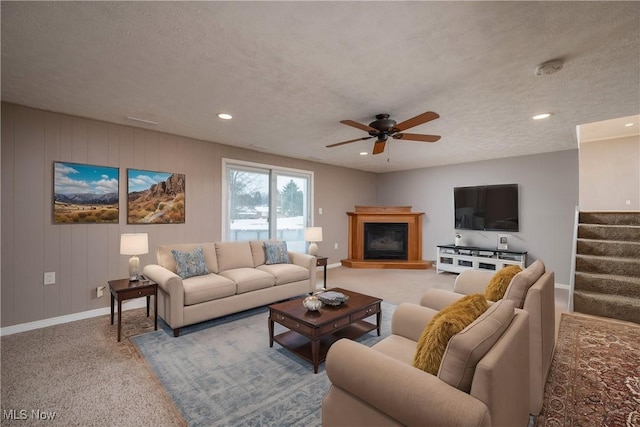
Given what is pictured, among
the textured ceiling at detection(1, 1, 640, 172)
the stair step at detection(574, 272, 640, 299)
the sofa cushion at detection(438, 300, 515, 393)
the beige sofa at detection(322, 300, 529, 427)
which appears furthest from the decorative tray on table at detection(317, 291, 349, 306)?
the stair step at detection(574, 272, 640, 299)

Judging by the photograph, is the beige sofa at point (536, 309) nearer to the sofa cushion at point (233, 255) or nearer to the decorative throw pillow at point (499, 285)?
the decorative throw pillow at point (499, 285)

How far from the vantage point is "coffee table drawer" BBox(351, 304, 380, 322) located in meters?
2.72

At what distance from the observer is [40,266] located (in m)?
3.20

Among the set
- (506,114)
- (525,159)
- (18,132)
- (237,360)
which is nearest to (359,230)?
(525,159)

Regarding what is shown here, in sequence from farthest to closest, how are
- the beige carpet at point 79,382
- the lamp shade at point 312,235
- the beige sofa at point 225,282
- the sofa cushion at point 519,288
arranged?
the lamp shade at point 312,235, the beige sofa at point 225,282, the sofa cushion at point 519,288, the beige carpet at point 79,382

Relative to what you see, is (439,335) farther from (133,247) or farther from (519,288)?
(133,247)

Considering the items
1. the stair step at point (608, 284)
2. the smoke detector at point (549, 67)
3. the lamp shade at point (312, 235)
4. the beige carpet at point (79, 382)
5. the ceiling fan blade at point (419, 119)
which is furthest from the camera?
the lamp shade at point (312, 235)

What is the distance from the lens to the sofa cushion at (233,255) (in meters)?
3.92

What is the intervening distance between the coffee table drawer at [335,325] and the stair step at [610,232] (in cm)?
442

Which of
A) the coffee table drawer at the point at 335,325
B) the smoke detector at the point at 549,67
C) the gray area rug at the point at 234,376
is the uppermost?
the smoke detector at the point at 549,67

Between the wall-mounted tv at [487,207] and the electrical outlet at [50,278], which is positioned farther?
the wall-mounted tv at [487,207]

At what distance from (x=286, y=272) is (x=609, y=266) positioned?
449cm

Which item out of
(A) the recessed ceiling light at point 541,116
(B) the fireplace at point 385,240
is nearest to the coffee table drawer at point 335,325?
(A) the recessed ceiling light at point 541,116

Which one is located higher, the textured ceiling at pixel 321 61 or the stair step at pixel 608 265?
the textured ceiling at pixel 321 61
